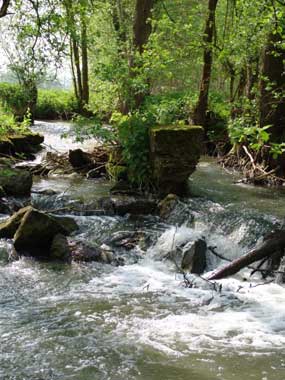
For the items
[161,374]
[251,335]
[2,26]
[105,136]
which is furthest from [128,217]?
[2,26]

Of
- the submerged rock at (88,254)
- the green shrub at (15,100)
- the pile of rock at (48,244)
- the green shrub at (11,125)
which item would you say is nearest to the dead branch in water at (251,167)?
the pile of rock at (48,244)

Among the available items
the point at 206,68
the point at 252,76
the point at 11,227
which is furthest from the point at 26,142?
the point at 11,227

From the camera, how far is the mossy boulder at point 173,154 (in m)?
10.7

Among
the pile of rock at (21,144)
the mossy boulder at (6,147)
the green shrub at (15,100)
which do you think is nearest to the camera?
the mossy boulder at (6,147)

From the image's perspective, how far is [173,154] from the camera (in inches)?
425

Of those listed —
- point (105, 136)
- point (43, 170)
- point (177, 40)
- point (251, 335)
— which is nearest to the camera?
point (251, 335)

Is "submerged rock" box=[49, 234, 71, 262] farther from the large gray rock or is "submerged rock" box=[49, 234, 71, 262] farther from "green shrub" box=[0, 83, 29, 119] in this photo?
"green shrub" box=[0, 83, 29, 119]

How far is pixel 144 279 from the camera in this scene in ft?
24.9

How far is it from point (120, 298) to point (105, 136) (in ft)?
19.9

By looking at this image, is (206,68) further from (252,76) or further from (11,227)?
(11,227)

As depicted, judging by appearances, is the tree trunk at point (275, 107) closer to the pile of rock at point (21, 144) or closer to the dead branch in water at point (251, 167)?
the dead branch in water at point (251, 167)

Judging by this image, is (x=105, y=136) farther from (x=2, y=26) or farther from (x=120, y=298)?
(x=2, y=26)

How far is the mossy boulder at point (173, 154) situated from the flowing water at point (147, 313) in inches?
44.1

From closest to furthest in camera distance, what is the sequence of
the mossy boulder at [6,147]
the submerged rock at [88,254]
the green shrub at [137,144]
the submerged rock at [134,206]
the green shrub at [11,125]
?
the submerged rock at [88,254] → the submerged rock at [134,206] → the green shrub at [137,144] → the green shrub at [11,125] → the mossy boulder at [6,147]
